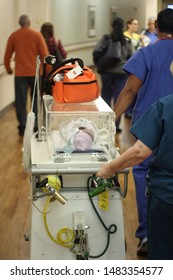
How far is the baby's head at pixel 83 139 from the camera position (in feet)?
7.10

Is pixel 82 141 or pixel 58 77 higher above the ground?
pixel 58 77

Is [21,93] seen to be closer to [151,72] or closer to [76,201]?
[151,72]

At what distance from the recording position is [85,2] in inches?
424

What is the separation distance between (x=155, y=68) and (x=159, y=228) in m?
0.98

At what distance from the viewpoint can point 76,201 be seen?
6.93 ft

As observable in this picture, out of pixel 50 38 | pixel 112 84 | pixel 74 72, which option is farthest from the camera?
pixel 50 38

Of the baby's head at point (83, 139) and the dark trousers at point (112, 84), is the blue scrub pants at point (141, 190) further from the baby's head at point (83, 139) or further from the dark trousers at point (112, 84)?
the dark trousers at point (112, 84)

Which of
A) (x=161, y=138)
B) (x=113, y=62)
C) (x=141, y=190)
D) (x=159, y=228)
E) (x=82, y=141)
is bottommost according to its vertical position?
(x=141, y=190)

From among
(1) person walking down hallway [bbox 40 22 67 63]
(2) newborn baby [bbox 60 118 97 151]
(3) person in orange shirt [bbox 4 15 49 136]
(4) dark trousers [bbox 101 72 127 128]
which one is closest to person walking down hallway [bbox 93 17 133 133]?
(4) dark trousers [bbox 101 72 127 128]

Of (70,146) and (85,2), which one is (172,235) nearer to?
(70,146)

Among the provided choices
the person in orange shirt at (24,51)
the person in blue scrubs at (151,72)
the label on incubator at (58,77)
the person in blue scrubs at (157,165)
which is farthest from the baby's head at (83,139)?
the person in orange shirt at (24,51)

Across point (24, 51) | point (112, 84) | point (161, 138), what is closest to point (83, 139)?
point (161, 138)

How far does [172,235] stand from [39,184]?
2.02ft

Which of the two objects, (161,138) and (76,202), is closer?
(161,138)
